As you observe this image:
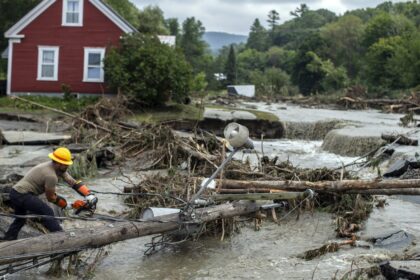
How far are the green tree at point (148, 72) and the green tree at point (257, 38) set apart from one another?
12018 centimetres

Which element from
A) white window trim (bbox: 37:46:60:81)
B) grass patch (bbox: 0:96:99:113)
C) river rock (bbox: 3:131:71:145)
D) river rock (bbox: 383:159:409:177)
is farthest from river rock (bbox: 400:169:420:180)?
white window trim (bbox: 37:46:60:81)

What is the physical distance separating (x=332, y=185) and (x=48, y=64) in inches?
919

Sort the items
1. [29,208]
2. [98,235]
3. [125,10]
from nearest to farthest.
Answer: [98,235] → [29,208] → [125,10]

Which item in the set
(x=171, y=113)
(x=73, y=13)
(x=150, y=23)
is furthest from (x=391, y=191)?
(x=150, y=23)

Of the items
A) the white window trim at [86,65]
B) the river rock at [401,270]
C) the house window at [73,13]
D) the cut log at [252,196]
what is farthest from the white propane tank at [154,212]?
the house window at [73,13]

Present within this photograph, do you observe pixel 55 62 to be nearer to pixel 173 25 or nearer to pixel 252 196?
pixel 252 196

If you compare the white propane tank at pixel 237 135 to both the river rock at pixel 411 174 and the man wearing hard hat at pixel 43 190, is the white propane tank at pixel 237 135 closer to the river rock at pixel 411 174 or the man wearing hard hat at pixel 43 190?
the man wearing hard hat at pixel 43 190

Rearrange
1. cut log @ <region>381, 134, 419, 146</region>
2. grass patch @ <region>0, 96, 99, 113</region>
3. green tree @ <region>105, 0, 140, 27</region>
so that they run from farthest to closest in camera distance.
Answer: green tree @ <region>105, 0, 140, 27</region>, grass patch @ <region>0, 96, 99, 113</region>, cut log @ <region>381, 134, 419, 146</region>

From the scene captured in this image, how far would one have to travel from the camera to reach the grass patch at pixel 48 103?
28281mm

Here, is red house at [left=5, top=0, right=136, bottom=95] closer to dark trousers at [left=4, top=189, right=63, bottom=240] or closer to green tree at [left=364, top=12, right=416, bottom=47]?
dark trousers at [left=4, top=189, right=63, bottom=240]

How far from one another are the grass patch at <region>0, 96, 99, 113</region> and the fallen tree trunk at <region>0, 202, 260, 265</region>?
63.6 feet

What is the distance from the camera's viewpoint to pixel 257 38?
149750 millimetres

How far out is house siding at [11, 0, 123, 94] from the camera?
102 feet

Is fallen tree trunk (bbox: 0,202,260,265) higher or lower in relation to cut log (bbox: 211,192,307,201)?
lower
